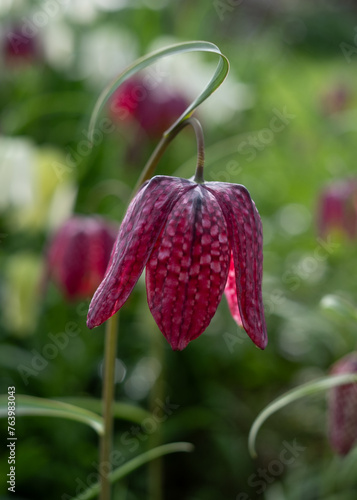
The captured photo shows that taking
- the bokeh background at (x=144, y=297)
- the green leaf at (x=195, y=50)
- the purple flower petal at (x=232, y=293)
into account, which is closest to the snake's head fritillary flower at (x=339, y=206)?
the bokeh background at (x=144, y=297)

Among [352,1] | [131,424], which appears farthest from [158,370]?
[352,1]

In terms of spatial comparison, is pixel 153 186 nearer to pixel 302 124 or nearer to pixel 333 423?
pixel 333 423

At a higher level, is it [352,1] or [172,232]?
[352,1]

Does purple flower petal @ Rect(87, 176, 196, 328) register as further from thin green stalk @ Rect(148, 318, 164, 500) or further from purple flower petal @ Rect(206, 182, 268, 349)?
thin green stalk @ Rect(148, 318, 164, 500)

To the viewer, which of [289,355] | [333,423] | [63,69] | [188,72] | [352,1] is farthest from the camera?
[352,1]

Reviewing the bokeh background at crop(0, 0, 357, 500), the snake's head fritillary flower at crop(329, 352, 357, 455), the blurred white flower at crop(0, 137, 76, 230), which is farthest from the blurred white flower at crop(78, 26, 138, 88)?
the snake's head fritillary flower at crop(329, 352, 357, 455)

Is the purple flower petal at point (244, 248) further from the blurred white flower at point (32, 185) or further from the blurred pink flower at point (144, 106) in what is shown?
the blurred pink flower at point (144, 106)

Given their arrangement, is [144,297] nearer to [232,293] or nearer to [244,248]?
[232,293]
